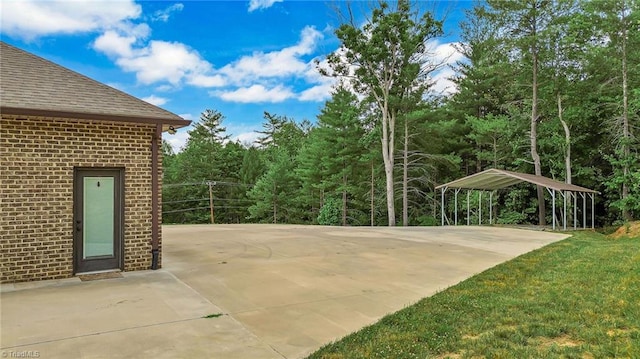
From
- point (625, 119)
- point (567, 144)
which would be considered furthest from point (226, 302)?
point (567, 144)

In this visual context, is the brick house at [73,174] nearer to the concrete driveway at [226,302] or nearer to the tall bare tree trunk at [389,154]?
Answer: the concrete driveway at [226,302]

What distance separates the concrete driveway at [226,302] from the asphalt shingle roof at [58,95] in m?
2.34

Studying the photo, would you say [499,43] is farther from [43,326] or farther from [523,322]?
[43,326]

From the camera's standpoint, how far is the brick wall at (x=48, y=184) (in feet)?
17.5

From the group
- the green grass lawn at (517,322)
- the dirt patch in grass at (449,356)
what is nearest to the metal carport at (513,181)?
the green grass lawn at (517,322)

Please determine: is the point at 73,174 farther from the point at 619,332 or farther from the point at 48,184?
the point at 619,332

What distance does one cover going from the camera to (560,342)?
3.30m

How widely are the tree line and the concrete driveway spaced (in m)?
14.5

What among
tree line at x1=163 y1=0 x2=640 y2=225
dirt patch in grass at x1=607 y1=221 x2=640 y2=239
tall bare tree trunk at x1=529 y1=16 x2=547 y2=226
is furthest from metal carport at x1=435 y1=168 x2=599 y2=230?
dirt patch in grass at x1=607 y1=221 x2=640 y2=239

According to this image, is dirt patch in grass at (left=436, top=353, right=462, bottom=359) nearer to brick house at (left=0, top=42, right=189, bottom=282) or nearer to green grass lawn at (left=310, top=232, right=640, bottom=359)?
green grass lawn at (left=310, top=232, right=640, bottom=359)

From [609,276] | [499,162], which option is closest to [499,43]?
[499,162]

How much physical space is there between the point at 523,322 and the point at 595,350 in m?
0.72

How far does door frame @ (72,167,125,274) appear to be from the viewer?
229 inches

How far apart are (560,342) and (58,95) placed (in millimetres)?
6875
